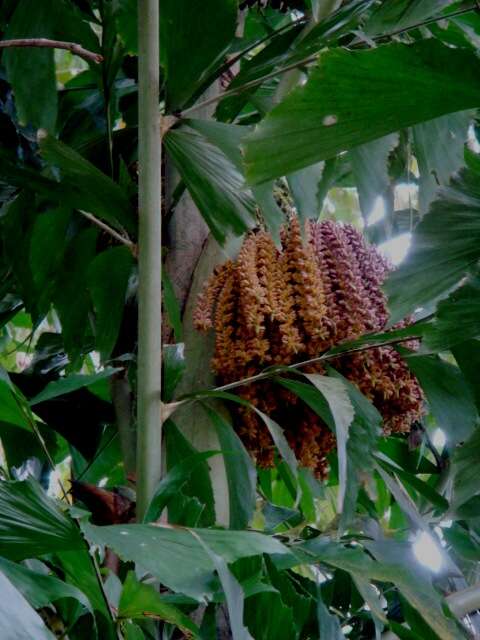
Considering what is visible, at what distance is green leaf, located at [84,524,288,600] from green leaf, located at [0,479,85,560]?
1.1 inches

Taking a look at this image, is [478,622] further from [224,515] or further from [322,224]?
[322,224]

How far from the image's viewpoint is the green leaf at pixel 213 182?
3.19 ft

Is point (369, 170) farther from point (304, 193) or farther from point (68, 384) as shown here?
point (68, 384)

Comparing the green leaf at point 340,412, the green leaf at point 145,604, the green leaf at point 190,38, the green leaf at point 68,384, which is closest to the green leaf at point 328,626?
the green leaf at point 340,412

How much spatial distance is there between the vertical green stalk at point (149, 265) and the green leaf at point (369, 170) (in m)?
0.22

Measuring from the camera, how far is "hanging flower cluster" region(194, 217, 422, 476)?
3.24 feet

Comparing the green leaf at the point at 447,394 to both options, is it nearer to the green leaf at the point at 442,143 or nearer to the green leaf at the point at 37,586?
the green leaf at the point at 442,143

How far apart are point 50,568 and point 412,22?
0.66m

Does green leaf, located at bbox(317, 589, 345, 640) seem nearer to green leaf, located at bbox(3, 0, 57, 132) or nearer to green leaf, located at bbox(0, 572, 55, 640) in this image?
green leaf, located at bbox(0, 572, 55, 640)

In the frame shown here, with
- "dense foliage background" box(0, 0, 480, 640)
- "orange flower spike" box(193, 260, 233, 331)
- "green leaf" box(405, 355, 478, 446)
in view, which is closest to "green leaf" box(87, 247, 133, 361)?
"dense foliage background" box(0, 0, 480, 640)

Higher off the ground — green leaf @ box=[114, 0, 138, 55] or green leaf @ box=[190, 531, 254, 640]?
green leaf @ box=[114, 0, 138, 55]

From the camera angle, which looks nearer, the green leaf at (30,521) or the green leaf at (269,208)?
the green leaf at (30,521)

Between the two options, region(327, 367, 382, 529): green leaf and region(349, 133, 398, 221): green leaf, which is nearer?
region(327, 367, 382, 529): green leaf

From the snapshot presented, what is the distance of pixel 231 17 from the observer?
96cm
